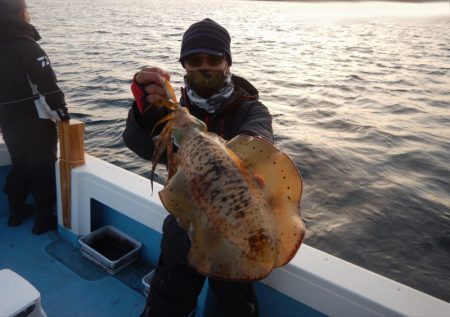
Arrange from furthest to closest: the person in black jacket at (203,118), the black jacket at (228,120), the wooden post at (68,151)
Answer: the wooden post at (68,151)
the person in black jacket at (203,118)
the black jacket at (228,120)

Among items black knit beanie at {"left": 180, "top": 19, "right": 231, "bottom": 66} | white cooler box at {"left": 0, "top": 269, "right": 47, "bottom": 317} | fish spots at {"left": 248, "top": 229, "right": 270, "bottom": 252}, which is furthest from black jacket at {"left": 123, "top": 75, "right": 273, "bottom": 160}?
white cooler box at {"left": 0, "top": 269, "right": 47, "bottom": 317}

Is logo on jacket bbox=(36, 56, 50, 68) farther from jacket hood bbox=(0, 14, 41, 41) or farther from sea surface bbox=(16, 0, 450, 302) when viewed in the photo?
sea surface bbox=(16, 0, 450, 302)

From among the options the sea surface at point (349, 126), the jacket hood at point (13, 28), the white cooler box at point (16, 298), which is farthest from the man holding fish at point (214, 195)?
the sea surface at point (349, 126)

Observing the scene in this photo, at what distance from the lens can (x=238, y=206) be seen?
5.15ft

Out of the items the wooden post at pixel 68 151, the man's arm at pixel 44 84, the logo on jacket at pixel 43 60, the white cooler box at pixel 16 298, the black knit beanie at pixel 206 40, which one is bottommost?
the wooden post at pixel 68 151

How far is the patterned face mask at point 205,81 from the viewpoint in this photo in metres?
2.91

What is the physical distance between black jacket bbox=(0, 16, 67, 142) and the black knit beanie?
281 centimetres

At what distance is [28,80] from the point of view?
4.95 meters

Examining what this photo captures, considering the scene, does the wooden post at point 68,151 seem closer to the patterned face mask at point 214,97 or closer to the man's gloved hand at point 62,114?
the man's gloved hand at point 62,114

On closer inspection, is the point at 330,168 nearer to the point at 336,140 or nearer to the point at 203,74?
the point at 336,140

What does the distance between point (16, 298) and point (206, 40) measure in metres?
2.13

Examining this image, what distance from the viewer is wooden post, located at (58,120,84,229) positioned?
4.44 meters

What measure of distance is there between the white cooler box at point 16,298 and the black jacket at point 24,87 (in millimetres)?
3081

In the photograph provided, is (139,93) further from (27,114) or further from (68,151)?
(27,114)
